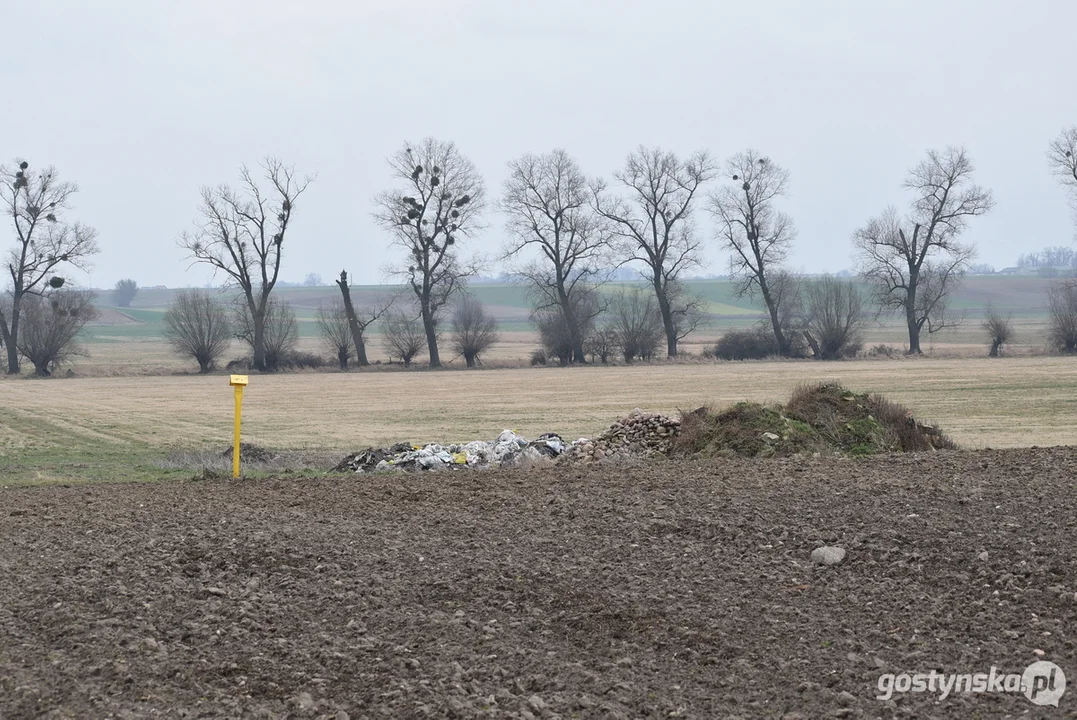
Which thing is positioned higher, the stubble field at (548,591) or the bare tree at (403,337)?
→ the bare tree at (403,337)

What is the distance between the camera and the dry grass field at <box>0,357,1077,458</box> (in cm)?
2422

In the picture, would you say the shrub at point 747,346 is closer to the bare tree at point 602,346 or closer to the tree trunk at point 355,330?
the bare tree at point 602,346

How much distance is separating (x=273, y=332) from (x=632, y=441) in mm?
58577

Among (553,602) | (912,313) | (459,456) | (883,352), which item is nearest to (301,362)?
(883,352)

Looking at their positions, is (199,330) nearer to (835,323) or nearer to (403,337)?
(403,337)

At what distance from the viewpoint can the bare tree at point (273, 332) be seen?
6969 centimetres

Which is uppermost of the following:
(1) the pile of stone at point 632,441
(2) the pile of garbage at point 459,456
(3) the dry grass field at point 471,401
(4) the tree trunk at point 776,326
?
(4) the tree trunk at point 776,326

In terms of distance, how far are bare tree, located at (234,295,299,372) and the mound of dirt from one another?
57.5 meters

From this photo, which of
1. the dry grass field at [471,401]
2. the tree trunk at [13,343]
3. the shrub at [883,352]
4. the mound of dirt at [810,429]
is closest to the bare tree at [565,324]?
the dry grass field at [471,401]

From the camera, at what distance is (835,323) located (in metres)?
72.2

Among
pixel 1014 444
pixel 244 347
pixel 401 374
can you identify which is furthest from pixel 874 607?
pixel 244 347

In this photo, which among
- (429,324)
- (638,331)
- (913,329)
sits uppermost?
(429,324)

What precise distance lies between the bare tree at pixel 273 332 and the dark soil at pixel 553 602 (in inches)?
2426

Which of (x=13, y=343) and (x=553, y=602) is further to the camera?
(x=13, y=343)
